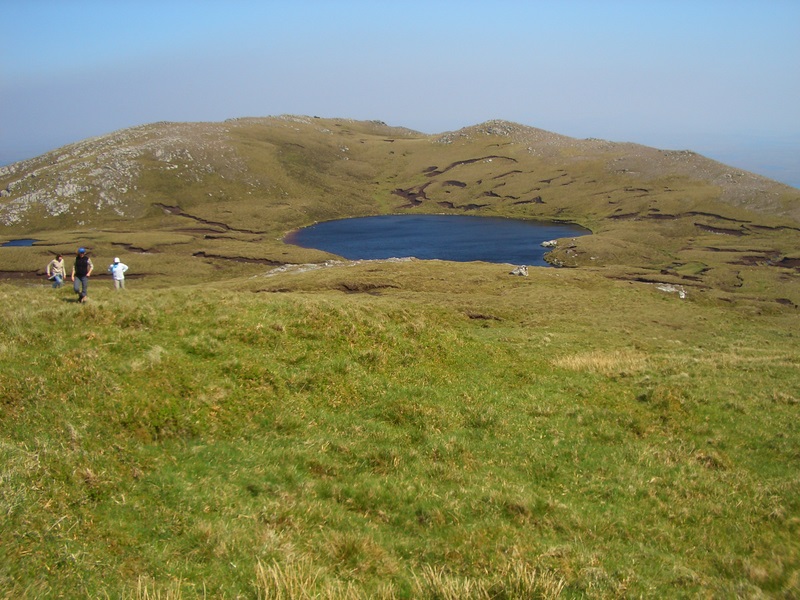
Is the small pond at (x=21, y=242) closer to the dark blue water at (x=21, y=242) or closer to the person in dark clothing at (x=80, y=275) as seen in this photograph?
the dark blue water at (x=21, y=242)

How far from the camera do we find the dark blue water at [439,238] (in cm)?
13300

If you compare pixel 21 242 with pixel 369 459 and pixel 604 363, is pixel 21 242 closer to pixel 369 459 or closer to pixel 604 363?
pixel 604 363

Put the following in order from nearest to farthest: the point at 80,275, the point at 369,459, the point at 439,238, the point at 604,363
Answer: the point at 369,459 < the point at 80,275 < the point at 604,363 < the point at 439,238

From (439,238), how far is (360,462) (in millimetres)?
145145

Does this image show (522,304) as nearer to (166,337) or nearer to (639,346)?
(639,346)

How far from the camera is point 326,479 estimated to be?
45.9 ft

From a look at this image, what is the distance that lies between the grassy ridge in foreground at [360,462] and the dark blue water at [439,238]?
101 metres

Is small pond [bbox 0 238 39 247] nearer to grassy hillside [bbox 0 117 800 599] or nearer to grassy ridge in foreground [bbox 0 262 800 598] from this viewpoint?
grassy hillside [bbox 0 117 800 599]

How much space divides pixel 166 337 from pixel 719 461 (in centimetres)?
2038

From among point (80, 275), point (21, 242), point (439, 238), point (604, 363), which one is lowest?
point (604, 363)

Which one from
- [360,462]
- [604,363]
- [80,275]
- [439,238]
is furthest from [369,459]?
[439,238]

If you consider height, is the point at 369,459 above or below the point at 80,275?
below

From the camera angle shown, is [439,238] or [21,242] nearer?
[21,242]

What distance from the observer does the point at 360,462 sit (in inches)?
602
